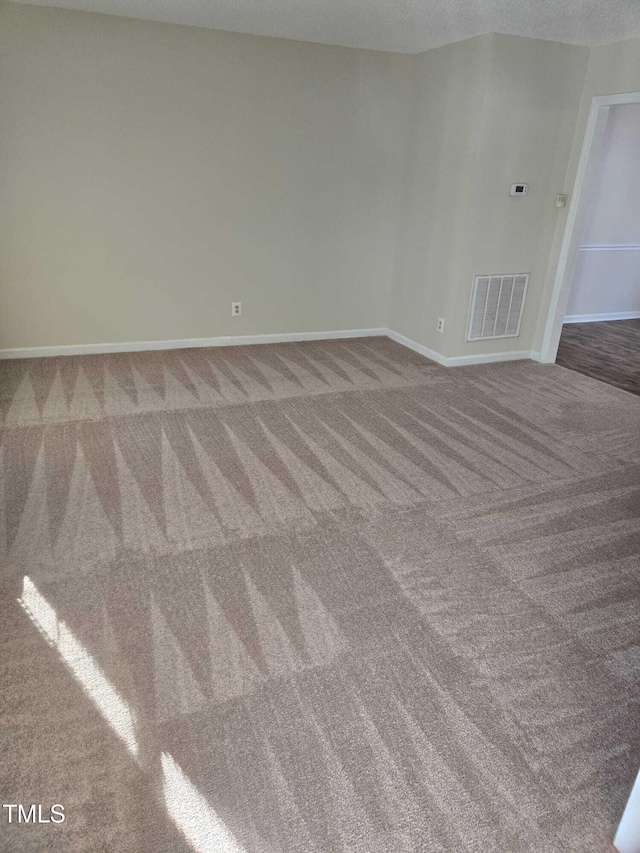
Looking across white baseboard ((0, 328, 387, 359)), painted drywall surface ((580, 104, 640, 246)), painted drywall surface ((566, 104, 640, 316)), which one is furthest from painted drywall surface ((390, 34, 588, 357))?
painted drywall surface ((580, 104, 640, 246))

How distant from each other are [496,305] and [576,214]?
0.98 metres

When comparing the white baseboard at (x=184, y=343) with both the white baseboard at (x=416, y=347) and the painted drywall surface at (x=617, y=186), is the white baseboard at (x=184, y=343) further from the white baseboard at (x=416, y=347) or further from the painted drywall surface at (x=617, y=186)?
the painted drywall surface at (x=617, y=186)

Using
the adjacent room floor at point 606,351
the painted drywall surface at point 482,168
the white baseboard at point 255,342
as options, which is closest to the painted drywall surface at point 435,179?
the painted drywall surface at point 482,168

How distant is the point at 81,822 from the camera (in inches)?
59.1

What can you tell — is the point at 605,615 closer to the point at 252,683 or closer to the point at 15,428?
the point at 252,683

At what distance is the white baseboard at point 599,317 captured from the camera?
703 cm

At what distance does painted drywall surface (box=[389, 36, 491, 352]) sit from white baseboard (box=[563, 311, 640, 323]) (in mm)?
2489

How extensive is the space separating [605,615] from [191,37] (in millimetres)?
4850

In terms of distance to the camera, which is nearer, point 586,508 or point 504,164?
point 586,508

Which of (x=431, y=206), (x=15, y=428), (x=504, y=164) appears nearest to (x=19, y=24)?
(x=15, y=428)

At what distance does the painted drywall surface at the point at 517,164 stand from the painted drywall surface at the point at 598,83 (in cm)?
5

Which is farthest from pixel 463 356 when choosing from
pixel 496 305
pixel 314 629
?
pixel 314 629

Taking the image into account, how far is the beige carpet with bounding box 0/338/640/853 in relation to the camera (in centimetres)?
158

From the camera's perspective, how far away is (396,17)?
3975 mm
